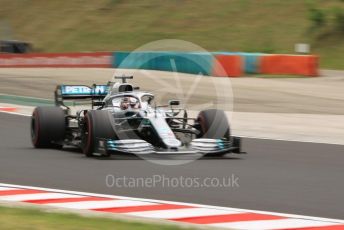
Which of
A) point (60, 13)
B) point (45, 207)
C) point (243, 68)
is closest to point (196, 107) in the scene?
point (243, 68)

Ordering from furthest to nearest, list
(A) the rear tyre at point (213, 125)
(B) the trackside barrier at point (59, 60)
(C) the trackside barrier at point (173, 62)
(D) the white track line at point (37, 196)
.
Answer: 1. (B) the trackside barrier at point (59, 60)
2. (C) the trackside barrier at point (173, 62)
3. (A) the rear tyre at point (213, 125)
4. (D) the white track line at point (37, 196)

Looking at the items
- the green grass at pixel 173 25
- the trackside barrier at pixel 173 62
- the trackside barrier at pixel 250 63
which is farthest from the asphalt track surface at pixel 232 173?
the green grass at pixel 173 25

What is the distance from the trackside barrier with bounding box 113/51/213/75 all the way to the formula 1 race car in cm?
1886

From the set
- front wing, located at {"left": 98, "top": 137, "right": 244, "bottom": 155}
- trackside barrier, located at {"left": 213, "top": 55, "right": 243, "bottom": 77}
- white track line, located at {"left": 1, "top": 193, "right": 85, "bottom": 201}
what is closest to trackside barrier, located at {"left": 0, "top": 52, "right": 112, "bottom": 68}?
trackside barrier, located at {"left": 213, "top": 55, "right": 243, "bottom": 77}

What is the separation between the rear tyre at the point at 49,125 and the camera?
13188mm

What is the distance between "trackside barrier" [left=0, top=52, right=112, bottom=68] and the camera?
38.3 meters

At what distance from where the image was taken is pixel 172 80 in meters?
31.4

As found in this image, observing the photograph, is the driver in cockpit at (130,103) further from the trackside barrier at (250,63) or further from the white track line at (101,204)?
the trackside barrier at (250,63)

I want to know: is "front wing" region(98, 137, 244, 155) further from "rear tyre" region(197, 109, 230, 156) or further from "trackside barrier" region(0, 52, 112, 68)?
"trackside barrier" region(0, 52, 112, 68)

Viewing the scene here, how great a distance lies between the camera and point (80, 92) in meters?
13.8

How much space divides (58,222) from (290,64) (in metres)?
27.7

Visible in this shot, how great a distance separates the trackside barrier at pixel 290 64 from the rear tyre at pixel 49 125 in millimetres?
21176

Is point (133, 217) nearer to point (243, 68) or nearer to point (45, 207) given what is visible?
point (45, 207)

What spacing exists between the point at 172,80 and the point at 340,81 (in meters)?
6.33
